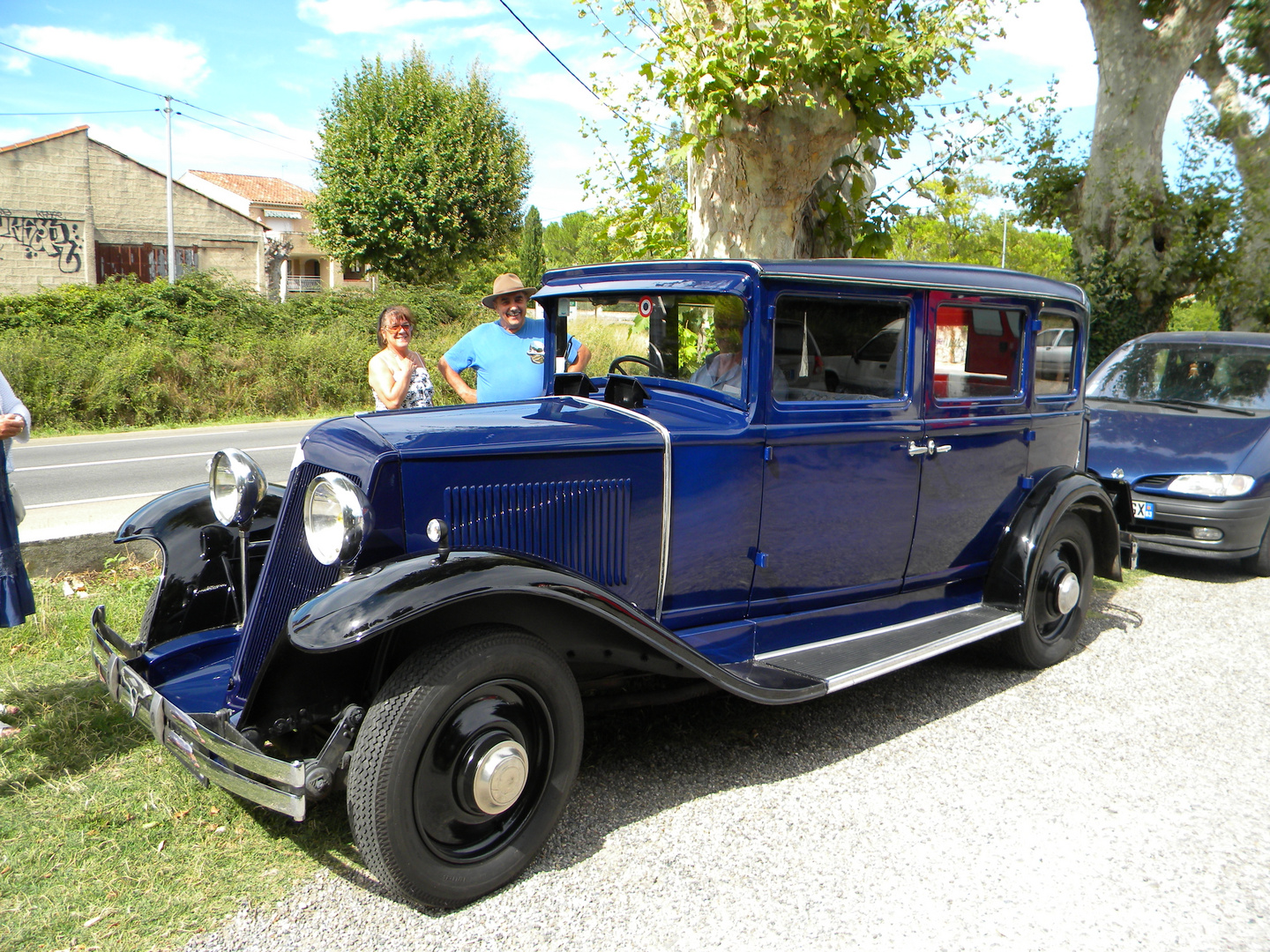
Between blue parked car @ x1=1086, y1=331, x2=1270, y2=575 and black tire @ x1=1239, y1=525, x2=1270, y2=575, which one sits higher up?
blue parked car @ x1=1086, y1=331, x2=1270, y2=575

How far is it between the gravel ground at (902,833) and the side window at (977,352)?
140cm

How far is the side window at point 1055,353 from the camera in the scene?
14.6 feet

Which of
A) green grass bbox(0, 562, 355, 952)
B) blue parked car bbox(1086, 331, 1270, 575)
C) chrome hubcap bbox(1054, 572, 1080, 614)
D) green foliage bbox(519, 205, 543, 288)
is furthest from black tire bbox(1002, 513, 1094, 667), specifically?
green foliage bbox(519, 205, 543, 288)

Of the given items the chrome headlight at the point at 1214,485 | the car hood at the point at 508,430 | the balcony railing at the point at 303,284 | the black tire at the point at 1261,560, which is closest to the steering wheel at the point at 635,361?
the car hood at the point at 508,430

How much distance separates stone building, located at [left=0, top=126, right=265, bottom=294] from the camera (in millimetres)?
26922

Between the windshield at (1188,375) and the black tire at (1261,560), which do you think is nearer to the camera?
the black tire at (1261,560)

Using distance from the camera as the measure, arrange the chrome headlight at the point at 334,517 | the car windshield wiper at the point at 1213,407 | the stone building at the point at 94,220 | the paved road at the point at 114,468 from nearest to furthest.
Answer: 1. the chrome headlight at the point at 334,517
2. the paved road at the point at 114,468
3. the car windshield wiper at the point at 1213,407
4. the stone building at the point at 94,220

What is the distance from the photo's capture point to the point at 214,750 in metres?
2.36

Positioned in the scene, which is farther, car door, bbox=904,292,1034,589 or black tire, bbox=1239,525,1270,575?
black tire, bbox=1239,525,1270,575

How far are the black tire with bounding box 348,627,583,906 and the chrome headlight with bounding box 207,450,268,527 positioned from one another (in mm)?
1224

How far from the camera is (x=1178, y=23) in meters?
13.0

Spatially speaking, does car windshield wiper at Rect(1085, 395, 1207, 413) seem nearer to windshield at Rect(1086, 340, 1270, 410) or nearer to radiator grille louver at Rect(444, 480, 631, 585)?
windshield at Rect(1086, 340, 1270, 410)

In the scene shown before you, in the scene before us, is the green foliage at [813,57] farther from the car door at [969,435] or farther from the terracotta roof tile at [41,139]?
the terracotta roof tile at [41,139]

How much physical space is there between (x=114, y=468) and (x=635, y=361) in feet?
28.8
